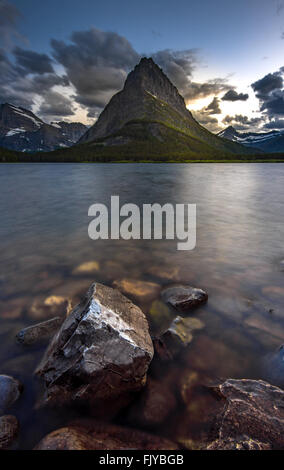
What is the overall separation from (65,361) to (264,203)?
80.9ft

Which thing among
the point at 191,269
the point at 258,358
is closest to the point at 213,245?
the point at 191,269

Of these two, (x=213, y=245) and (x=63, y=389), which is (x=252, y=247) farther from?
(x=63, y=389)

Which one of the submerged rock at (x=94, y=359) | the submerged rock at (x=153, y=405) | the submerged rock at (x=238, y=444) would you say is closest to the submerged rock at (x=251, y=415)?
the submerged rock at (x=238, y=444)

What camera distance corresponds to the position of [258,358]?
4590 millimetres

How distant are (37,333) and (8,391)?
1.34m

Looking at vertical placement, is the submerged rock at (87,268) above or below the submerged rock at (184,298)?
below

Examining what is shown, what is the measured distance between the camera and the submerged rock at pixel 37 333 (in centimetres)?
493

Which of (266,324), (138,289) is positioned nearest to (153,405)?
(266,324)

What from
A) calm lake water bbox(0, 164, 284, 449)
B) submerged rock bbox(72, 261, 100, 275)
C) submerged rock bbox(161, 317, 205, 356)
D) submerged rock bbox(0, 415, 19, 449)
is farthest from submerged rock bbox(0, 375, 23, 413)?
submerged rock bbox(72, 261, 100, 275)

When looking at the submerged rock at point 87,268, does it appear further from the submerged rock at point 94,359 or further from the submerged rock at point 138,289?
the submerged rock at point 94,359

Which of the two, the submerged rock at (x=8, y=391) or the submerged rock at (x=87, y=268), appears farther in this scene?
the submerged rock at (x=87, y=268)

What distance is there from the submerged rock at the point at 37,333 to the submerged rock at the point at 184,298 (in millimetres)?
3025

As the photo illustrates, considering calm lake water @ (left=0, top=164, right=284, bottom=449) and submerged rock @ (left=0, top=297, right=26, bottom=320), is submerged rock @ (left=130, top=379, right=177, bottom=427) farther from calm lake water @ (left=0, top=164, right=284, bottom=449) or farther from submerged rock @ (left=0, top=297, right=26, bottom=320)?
submerged rock @ (left=0, top=297, right=26, bottom=320)
